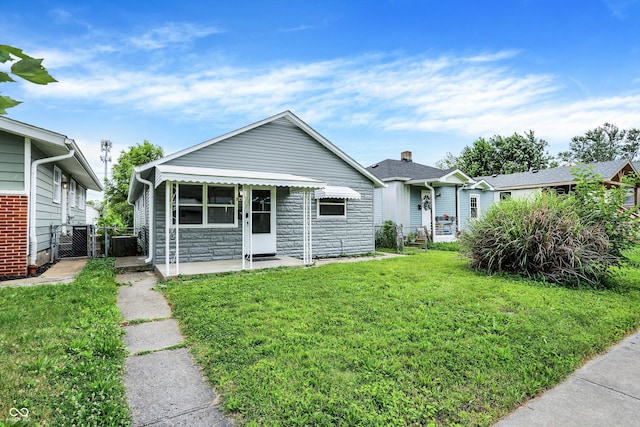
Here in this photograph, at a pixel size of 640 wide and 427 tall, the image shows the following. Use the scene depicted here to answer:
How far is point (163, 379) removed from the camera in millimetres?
3178

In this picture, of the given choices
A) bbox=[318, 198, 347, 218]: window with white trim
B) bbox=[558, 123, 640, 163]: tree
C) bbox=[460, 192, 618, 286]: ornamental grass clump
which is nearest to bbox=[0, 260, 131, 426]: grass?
bbox=[318, 198, 347, 218]: window with white trim

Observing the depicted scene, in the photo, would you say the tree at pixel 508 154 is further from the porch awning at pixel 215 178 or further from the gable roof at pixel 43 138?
the gable roof at pixel 43 138

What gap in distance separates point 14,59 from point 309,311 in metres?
4.65

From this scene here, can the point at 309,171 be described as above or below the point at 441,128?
below

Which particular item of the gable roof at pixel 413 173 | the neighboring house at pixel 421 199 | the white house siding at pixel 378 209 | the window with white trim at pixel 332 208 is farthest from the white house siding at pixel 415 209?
the window with white trim at pixel 332 208

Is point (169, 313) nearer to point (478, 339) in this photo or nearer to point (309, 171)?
point (478, 339)

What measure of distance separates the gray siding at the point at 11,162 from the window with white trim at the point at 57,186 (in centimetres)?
265

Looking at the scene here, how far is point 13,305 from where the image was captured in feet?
16.6

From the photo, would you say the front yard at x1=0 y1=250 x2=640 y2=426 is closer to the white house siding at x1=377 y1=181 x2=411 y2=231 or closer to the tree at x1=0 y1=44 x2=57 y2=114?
the tree at x1=0 y1=44 x2=57 y2=114

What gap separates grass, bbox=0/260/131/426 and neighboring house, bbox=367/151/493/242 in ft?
43.8

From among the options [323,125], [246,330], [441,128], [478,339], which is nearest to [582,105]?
[441,128]

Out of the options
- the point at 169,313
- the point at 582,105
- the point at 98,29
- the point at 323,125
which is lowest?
the point at 169,313

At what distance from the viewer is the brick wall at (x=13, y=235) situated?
7398mm

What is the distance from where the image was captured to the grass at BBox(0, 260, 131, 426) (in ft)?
8.22
